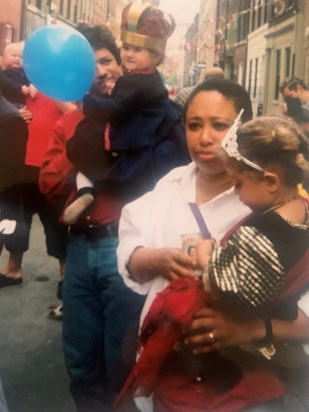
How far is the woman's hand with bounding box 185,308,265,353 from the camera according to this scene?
0.53m

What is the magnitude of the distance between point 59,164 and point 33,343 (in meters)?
0.33

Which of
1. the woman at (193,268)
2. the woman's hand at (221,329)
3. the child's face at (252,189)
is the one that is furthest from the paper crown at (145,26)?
the woman's hand at (221,329)

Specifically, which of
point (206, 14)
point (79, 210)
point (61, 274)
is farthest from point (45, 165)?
point (206, 14)

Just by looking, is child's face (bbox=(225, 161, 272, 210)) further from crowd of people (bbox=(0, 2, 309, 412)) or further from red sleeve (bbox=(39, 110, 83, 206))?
red sleeve (bbox=(39, 110, 83, 206))

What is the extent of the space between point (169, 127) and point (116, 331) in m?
0.28

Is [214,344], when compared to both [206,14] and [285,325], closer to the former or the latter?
[285,325]

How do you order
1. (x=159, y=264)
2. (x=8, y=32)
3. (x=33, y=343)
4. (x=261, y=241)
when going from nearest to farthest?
(x=261, y=241) < (x=159, y=264) < (x=8, y=32) < (x=33, y=343)

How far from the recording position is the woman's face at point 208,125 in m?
0.55

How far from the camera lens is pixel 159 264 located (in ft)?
1.89

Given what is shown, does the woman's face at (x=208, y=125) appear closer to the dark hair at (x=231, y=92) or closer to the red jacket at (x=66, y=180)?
the dark hair at (x=231, y=92)

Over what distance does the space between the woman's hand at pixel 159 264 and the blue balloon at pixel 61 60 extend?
0.22m

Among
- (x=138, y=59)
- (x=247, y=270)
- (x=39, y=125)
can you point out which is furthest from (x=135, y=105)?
(x=247, y=270)

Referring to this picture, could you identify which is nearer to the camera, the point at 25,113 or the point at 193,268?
the point at 193,268

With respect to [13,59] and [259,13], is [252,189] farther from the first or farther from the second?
[13,59]
